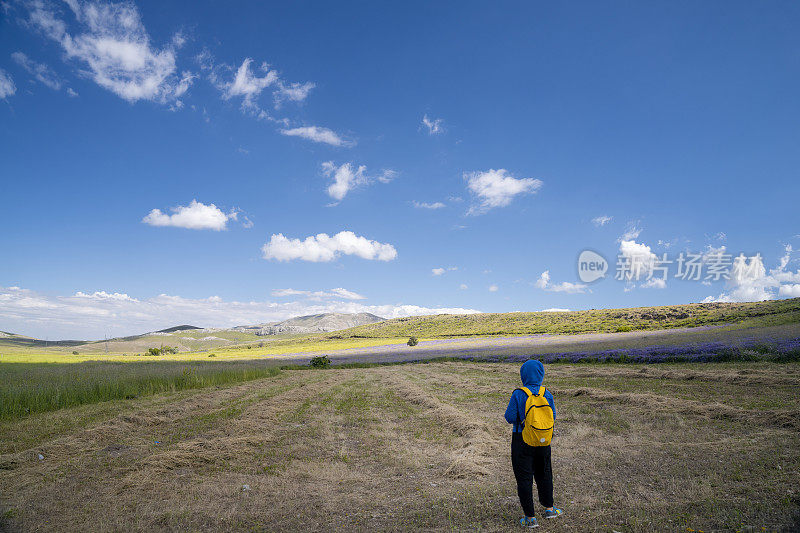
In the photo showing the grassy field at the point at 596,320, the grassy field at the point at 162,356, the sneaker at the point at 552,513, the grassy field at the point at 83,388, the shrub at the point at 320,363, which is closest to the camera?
the sneaker at the point at 552,513

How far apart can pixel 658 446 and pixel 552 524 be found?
201 inches

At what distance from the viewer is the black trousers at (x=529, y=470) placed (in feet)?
18.3

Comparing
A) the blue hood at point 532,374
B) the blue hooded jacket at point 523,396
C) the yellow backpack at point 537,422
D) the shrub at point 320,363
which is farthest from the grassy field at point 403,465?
the shrub at point 320,363

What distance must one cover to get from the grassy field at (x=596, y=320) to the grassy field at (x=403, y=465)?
5489 centimetres

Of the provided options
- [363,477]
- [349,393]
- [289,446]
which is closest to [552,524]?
[363,477]

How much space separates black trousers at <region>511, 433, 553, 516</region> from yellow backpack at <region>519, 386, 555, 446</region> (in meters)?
0.17

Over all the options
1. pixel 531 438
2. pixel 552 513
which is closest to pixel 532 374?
pixel 531 438

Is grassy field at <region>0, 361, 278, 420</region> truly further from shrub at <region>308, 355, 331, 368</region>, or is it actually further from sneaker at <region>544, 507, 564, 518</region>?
sneaker at <region>544, 507, 564, 518</region>

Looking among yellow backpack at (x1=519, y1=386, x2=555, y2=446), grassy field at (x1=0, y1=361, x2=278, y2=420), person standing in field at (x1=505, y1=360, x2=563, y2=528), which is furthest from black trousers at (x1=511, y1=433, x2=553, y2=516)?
grassy field at (x1=0, y1=361, x2=278, y2=420)

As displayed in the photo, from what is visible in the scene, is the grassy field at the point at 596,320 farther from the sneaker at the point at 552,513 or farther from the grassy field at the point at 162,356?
the sneaker at the point at 552,513

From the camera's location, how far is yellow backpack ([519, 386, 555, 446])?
5.48 m

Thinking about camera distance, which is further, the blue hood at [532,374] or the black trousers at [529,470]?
the blue hood at [532,374]

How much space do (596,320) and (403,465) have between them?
105 metres

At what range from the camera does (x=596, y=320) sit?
9988cm
